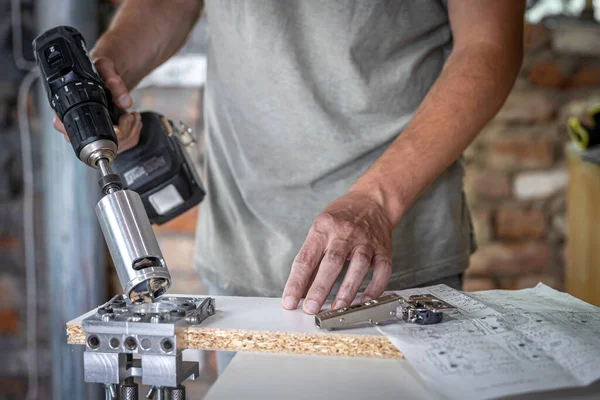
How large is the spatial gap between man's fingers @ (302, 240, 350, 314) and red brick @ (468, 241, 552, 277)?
110 cm

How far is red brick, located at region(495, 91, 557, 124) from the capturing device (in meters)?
1.64

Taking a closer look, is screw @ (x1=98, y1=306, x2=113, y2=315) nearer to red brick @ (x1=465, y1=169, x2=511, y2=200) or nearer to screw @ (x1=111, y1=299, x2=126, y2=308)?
screw @ (x1=111, y1=299, x2=126, y2=308)

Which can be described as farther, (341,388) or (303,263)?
(303,263)

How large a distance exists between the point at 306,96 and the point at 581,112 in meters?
1.07

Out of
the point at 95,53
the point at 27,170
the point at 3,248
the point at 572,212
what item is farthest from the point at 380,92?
the point at 3,248

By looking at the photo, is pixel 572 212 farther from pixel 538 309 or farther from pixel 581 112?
pixel 538 309

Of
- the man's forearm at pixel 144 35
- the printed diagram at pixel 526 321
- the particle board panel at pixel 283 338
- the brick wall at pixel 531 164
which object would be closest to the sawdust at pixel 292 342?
the particle board panel at pixel 283 338

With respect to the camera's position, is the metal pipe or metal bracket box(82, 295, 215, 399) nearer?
metal bracket box(82, 295, 215, 399)

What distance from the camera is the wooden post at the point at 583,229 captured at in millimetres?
1406

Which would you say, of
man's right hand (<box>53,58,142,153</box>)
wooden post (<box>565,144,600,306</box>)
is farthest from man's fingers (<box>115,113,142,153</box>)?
wooden post (<box>565,144,600,306</box>)

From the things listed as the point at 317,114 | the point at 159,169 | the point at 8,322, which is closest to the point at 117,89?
the point at 159,169

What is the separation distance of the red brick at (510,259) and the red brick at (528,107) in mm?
310

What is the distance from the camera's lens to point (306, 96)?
824 millimetres

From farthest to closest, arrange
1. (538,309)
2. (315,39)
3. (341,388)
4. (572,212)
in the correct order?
(572,212), (315,39), (538,309), (341,388)
